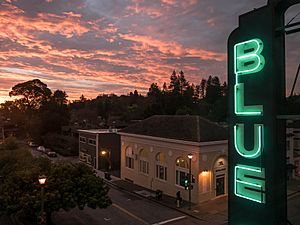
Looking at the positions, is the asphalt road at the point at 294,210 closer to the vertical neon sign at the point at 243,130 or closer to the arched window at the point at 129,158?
the vertical neon sign at the point at 243,130

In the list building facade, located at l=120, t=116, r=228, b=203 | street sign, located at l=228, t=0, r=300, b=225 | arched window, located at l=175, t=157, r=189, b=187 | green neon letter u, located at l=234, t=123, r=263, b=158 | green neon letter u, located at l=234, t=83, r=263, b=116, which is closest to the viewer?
street sign, located at l=228, t=0, r=300, b=225

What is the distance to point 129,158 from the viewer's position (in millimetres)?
37531

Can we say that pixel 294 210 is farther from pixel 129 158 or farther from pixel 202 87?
pixel 202 87

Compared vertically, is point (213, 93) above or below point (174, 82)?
below

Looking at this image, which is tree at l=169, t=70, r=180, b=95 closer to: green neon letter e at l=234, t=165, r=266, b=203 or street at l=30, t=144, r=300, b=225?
street at l=30, t=144, r=300, b=225

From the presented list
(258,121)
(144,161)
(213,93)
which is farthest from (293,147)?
(213,93)

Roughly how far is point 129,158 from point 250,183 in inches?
1122

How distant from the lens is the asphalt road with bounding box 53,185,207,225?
22.7 meters

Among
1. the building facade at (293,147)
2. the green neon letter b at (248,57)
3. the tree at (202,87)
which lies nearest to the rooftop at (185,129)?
the building facade at (293,147)

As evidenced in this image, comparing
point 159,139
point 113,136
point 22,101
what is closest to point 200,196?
point 159,139

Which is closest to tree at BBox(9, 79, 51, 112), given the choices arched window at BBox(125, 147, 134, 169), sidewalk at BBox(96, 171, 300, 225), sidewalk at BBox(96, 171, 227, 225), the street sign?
arched window at BBox(125, 147, 134, 169)

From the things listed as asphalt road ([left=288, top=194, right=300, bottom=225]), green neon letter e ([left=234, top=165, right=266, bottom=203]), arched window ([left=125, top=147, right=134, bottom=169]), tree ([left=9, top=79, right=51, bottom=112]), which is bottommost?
asphalt road ([left=288, top=194, right=300, bottom=225])

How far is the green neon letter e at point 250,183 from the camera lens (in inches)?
378

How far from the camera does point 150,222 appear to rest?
74.4 feet
